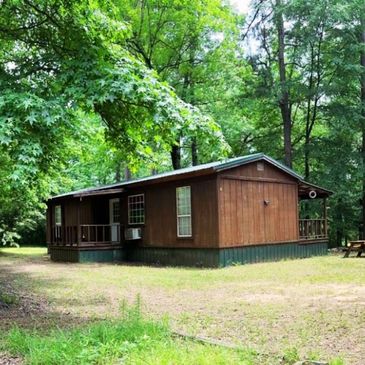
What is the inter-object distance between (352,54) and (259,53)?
5.25 meters

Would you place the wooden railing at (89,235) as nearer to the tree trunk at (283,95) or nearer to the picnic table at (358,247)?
the picnic table at (358,247)

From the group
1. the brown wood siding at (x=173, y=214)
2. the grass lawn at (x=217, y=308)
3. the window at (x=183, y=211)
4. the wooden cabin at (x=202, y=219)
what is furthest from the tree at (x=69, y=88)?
the window at (x=183, y=211)

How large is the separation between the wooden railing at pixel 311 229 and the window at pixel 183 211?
15.6 ft

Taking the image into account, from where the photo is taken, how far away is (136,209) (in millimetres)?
17828

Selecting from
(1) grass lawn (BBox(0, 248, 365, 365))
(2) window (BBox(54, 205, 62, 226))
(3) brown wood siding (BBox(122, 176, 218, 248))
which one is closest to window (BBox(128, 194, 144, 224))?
(3) brown wood siding (BBox(122, 176, 218, 248))

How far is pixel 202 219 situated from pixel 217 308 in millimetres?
7258

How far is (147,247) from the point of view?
1702 centimetres

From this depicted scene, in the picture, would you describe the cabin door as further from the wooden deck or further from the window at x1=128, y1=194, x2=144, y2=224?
the window at x1=128, y1=194, x2=144, y2=224

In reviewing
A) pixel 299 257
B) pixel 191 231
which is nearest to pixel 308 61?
pixel 299 257

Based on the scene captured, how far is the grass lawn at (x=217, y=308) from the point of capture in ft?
15.6

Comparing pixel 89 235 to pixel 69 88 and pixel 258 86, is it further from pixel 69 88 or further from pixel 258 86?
pixel 69 88

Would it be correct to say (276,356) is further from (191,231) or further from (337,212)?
(337,212)

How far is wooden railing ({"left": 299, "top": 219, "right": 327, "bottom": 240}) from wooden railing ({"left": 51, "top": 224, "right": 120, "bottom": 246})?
268 inches

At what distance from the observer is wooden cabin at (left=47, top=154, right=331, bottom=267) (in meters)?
14.4
